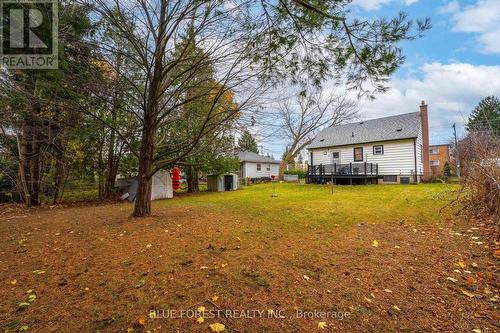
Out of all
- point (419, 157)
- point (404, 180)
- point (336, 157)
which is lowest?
point (404, 180)

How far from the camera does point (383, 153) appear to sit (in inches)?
691

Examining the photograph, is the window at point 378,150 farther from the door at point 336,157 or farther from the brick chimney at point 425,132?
the door at point 336,157

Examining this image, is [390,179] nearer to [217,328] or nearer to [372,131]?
[372,131]

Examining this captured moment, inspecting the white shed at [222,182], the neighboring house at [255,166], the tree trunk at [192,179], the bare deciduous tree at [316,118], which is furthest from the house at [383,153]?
the neighboring house at [255,166]

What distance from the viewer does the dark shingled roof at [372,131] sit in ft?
55.2

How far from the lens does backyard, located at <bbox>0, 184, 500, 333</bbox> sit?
2082 mm

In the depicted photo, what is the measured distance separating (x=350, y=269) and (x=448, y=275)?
1124 mm

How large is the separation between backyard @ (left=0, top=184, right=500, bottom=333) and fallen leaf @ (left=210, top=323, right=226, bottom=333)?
0.13 feet

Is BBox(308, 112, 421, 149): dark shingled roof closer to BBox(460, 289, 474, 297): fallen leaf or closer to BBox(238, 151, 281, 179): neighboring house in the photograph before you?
BBox(238, 151, 281, 179): neighboring house

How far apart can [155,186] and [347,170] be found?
12585 mm

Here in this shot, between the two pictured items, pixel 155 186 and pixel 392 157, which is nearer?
pixel 155 186

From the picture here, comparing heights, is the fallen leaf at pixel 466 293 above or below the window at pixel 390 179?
below

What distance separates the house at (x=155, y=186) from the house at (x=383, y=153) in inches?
410

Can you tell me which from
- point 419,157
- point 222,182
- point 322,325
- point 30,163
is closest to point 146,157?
point 322,325
